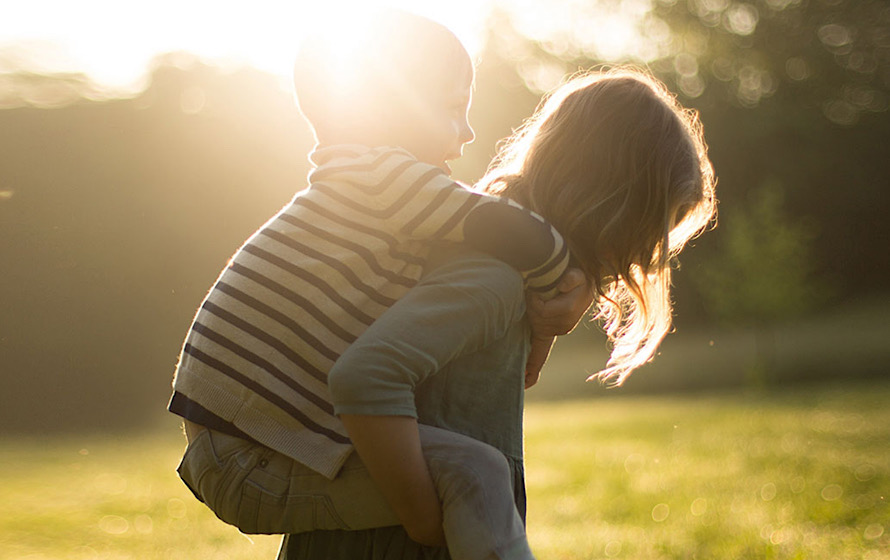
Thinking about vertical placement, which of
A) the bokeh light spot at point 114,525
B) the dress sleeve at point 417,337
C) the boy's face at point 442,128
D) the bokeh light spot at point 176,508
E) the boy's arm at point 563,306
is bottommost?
the bokeh light spot at point 176,508

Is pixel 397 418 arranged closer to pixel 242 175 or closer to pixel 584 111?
pixel 584 111

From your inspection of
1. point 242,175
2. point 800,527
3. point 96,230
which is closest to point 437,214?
point 800,527

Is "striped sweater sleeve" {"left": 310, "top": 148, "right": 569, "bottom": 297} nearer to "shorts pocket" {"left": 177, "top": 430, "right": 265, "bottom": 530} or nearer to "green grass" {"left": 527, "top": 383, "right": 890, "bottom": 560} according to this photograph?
"shorts pocket" {"left": 177, "top": 430, "right": 265, "bottom": 530}

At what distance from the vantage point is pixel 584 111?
1817 millimetres

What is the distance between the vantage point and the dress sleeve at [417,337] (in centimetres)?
136

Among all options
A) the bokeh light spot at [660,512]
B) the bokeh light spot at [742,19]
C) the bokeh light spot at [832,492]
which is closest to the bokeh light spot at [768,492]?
the bokeh light spot at [832,492]

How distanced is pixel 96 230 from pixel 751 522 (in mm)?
9719

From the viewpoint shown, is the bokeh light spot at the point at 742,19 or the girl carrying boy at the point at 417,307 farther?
the bokeh light spot at the point at 742,19

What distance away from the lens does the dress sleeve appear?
1.36m

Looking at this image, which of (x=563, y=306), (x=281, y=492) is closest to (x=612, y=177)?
(x=563, y=306)

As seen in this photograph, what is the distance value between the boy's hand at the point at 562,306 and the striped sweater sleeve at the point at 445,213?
0.07 meters

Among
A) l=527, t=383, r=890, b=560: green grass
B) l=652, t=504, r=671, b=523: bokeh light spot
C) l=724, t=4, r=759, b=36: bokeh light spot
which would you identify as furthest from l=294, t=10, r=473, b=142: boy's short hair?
l=724, t=4, r=759, b=36: bokeh light spot

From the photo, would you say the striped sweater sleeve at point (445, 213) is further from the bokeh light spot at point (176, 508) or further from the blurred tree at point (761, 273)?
the blurred tree at point (761, 273)

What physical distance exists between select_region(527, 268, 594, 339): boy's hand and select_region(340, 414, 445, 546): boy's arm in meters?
0.37
